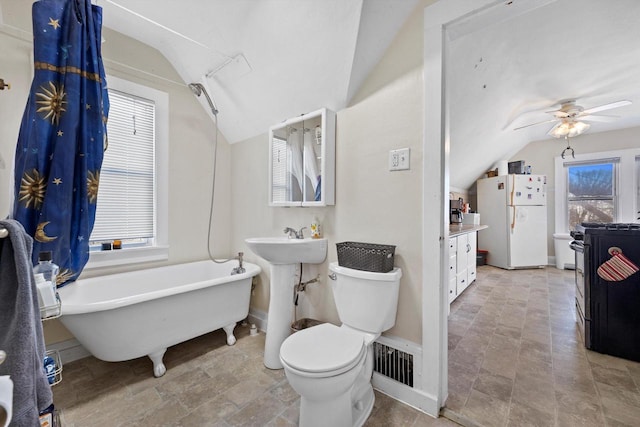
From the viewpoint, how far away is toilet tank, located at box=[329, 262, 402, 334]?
4.74 ft

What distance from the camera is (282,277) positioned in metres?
1.89

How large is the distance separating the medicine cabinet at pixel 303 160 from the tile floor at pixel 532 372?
4.94 feet

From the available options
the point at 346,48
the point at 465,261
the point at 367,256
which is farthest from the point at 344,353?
the point at 465,261

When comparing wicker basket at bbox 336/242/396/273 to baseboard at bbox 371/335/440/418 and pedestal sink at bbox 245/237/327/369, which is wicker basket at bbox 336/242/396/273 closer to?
pedestal sink at bbox 245/237/327/369

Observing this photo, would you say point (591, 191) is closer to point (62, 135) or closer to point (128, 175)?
point (128, 175)

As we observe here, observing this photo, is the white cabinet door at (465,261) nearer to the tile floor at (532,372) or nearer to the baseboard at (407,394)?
the tile floor at (532,372)

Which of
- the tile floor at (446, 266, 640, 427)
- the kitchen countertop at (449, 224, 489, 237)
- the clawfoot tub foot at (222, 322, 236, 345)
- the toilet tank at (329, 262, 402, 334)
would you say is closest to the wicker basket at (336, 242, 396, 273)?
the toilet tank at (329, 262, 402, 334)

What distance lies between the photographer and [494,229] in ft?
15.7

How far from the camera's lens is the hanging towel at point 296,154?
6.73 ft

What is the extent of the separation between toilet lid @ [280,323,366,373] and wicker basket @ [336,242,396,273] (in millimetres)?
366

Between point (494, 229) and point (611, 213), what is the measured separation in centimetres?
176

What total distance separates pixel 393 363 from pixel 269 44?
2.27 meters

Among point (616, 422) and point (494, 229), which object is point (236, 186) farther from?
point (494, 229)

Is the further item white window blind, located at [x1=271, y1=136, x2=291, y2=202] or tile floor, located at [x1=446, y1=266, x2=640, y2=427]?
white window blind, located at [x1=271, y1=136, x2=291, y2=202]
